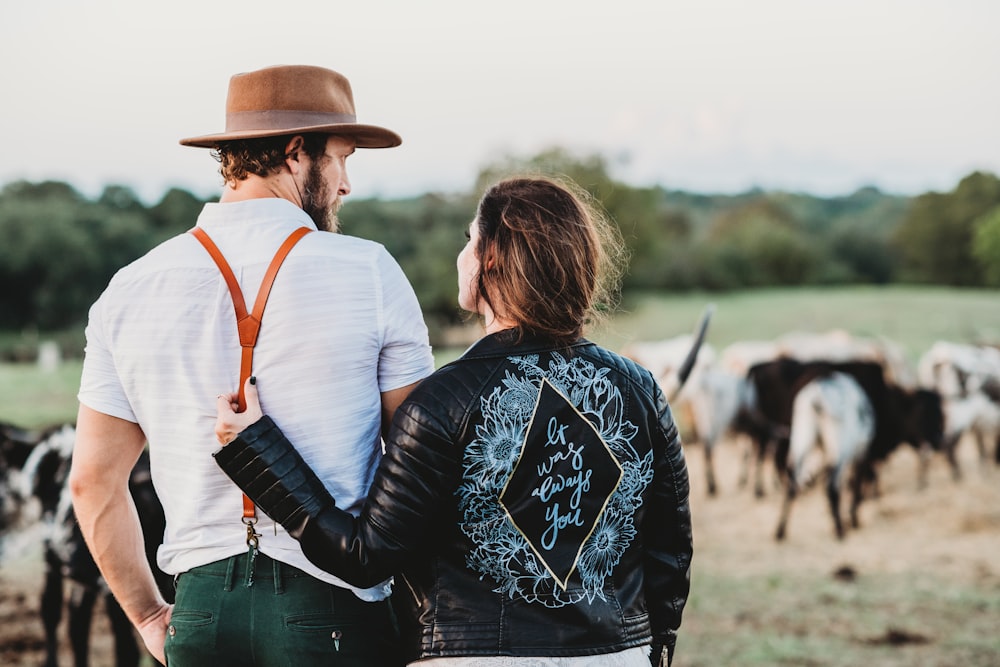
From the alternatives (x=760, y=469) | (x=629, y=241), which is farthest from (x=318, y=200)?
(x=629, y=241)

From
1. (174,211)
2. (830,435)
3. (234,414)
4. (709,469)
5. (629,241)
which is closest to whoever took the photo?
(234,414)

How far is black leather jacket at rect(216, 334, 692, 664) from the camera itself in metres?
1.65

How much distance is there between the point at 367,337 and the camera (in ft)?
5.74

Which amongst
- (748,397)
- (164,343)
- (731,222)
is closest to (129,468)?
(164,343)

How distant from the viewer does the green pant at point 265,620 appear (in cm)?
170

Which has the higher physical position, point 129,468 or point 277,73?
point 277,73

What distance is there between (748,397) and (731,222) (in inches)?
2025

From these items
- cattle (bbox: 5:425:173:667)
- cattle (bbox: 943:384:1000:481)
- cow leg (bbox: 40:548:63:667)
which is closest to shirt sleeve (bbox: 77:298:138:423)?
cattle (bbox: 5:425:173:667)

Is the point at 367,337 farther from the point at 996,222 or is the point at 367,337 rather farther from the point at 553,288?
the point at 996,222

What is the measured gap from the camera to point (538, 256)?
1724 millimetres

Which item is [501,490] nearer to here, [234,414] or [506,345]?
[506,345]

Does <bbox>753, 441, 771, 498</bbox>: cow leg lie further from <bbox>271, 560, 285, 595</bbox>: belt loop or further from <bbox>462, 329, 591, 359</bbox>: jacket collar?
<bbox>271, 560, 285, 595</bbox>: belt loop

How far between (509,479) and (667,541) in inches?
19.4

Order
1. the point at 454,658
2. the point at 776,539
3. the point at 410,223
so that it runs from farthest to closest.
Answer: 1. the point at 410,223
2. the point at 776,539
3. the point at 454,658
